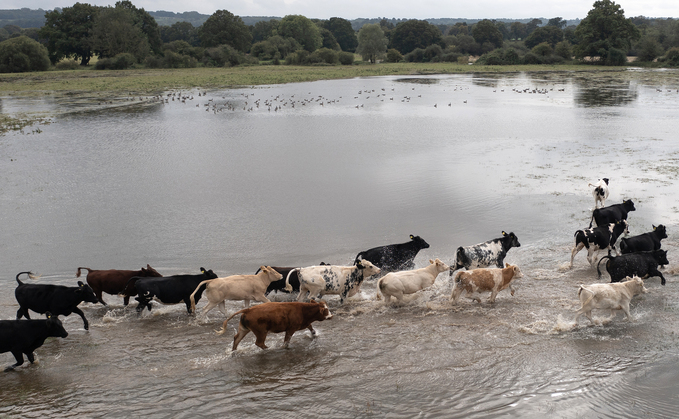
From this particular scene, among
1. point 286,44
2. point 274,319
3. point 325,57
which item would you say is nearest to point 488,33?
point 325,57

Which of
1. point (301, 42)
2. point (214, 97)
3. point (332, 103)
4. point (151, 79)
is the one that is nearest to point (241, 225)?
point (332, 103)

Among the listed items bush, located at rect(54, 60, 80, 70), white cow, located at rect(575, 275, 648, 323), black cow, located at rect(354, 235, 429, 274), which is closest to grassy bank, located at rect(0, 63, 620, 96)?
bush, located at rect(54, 60, 80, 70)

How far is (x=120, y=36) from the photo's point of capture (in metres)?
82.7

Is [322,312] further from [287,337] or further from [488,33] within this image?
[488,33]

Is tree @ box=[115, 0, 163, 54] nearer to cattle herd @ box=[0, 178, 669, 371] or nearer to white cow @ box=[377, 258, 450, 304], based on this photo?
cattle herd @ box=[0, 178, 669, 371]

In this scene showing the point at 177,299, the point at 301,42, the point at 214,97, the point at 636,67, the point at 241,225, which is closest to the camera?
the point at 177,299

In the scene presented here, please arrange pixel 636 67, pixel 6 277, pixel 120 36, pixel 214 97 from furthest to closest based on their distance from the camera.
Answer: pixel 120 36
pixel 636 67
pixel 214 97
pixel 6 277

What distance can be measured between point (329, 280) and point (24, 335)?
460 cm

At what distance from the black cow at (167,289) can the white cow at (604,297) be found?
614cm

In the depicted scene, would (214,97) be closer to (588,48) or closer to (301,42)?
(588,48)

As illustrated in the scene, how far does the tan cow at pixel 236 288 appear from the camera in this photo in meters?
8.81

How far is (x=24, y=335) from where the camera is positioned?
723 cm

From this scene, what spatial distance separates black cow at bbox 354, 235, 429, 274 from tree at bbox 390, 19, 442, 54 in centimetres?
10366

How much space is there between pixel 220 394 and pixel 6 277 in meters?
6.60
